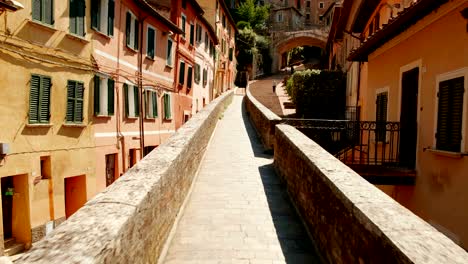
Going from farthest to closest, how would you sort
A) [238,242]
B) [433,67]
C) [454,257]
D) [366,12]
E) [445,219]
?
1. [366,12]
2. [433,67]
3. [445,219]
4. [238,242]
5. [454,257]

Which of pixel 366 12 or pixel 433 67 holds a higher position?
pixel 366 12

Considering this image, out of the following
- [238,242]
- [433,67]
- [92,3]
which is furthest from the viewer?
[92,3]

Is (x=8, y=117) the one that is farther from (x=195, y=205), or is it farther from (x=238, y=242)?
(x=238, y=242)

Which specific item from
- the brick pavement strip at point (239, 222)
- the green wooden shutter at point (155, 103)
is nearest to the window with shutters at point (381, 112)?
the brick pavement strip at point (239, 222)

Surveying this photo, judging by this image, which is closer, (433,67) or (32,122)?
(433,67)

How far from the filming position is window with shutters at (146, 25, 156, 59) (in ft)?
61.7

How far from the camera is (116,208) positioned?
3.15 meters

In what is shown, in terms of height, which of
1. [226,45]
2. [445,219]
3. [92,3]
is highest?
[226,45]

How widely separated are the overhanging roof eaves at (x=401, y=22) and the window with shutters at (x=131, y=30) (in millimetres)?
9812

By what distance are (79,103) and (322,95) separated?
14056 millimetres

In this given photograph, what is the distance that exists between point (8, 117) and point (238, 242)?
26.8 ft

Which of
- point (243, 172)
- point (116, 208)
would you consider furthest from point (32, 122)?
point (116, 208)

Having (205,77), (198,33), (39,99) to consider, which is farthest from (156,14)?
(205,77)

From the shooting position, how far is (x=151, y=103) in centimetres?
1959
